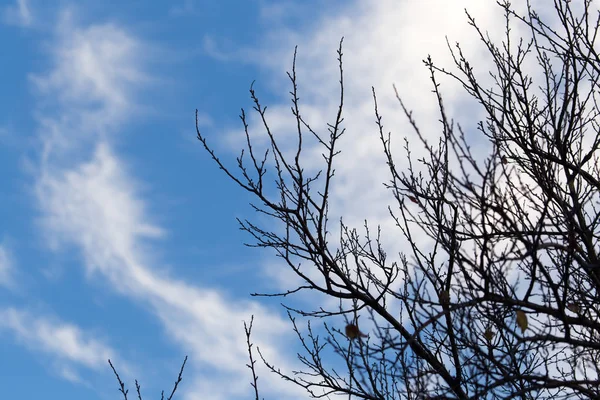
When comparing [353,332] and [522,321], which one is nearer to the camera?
[522,321]

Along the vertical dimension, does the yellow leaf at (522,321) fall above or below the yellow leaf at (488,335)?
below

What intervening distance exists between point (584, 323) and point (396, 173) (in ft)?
6.28

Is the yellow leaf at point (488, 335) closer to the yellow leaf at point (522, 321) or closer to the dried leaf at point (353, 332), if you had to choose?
the yellow leaf at point (522, 321)

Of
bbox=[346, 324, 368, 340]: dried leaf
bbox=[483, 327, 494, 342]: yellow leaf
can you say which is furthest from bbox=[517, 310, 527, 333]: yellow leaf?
bbox=[346, 324, 368, 340]: dried leaf

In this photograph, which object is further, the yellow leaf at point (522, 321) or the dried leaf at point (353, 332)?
the dried leaf at point (353, 332)

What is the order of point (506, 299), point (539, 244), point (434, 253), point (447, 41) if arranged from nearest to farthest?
1. point (539, 244)
2. point (506, 299)
3. point (434, 253)
4. point (447, 41)

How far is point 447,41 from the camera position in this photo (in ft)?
20.3

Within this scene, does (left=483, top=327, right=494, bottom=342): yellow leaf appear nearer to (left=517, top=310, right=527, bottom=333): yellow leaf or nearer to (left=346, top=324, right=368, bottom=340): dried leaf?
(left=517, top=310, right=527, bottom=333): yellow leaf

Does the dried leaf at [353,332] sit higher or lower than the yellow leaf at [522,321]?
higher

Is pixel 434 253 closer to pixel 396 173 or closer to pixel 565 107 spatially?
pixel 396 173

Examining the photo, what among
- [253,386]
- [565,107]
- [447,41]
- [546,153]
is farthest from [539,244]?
[447,41]

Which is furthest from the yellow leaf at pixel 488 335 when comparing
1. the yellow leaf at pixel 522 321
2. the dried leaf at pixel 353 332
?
the dried leaf at pixel 353 332

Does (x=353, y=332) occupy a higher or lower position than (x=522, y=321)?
higher

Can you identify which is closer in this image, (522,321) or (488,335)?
(522,321)
